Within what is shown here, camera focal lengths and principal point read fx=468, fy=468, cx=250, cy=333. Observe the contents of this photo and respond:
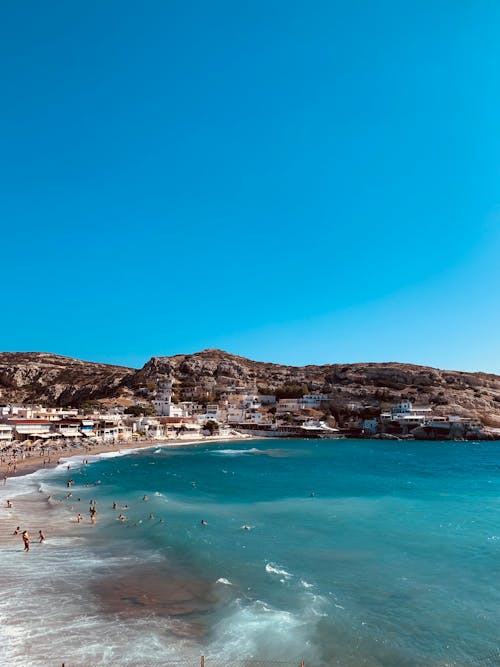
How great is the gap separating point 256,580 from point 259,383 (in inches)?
6072

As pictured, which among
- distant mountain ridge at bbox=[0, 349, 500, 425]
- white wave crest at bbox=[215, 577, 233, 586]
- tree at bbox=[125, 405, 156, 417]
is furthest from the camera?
distant mountain ridge at bbox=[0, 349, 500, 425]

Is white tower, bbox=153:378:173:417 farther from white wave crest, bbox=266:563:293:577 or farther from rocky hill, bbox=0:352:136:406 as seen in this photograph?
white wave crest, bbox=266:563:293:577

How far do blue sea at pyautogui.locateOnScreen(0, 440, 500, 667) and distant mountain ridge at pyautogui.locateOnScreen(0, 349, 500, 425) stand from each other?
96.9 m

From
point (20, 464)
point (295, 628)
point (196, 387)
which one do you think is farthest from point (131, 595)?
point (196, 387)

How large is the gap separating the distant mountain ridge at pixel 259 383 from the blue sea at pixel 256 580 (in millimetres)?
96901

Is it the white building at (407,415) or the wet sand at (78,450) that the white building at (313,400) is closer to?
the white building at (407,415)

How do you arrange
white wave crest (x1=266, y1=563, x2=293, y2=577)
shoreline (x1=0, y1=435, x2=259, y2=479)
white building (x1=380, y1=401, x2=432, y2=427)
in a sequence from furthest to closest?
white building (x1=380, y1=401, x2=432, y2=427)
shoreline (x1=0, y1=435, x2=259, y2=479)
white wave crest (x1=266, y1=563, x2=293, y2=577)

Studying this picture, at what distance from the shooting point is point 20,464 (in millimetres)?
58844

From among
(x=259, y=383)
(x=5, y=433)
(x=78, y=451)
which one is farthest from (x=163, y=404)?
(x=259, y=383)

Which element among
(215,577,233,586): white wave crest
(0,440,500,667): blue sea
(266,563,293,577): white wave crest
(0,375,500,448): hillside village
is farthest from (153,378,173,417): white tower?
(215,577,233,586): white wave crest

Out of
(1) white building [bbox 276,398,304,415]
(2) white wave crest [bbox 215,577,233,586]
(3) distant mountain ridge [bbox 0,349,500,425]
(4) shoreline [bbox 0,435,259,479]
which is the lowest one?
(2) white wave crest [bbox 215,577,233,586]

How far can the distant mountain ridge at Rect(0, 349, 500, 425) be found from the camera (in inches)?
5315

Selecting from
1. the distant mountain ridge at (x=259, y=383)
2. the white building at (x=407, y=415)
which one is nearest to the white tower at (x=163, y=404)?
the distant mountain ridge at (x=259, y=383)

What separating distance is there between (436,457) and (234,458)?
33.1 meters
